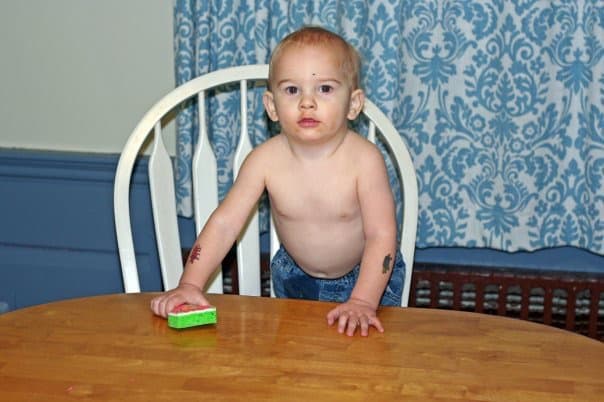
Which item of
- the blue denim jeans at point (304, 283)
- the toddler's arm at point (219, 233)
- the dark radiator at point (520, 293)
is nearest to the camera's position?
the toddler's arm at point (219, 233)

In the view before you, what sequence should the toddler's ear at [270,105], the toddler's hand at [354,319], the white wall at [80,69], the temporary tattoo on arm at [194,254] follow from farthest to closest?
1. the white wall at [80,69]
2. the toddler's ear at [270,105]
3. the temporary tattoo on arm at [194,254]
4. the toddler's hand at [354,319]

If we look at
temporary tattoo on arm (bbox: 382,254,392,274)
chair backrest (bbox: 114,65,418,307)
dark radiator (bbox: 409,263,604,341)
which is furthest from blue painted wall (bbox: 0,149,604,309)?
temporary tattoo on arm (bbox: 382,254,392,274)

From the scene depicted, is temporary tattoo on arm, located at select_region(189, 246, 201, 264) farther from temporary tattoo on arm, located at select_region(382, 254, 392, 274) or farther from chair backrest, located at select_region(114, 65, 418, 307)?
temporary tattoo on arm, located at select_region(382, 254, 392, 274)

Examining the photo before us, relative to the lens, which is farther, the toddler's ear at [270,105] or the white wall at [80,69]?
the white wall at [80,69]

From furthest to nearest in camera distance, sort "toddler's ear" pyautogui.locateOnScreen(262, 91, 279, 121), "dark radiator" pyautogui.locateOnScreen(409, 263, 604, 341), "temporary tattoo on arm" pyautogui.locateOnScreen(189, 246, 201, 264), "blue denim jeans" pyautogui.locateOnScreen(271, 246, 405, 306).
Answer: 1. "dark radiator" pyautogui.locateOnScreen(409, 263, 604, 341)
2. "blue denim jeans" pyautogui.locateOnScreen(271, 246, 405, 306)
3. "toddler's ear" pyautogui.locateOnScreen(262, 91, 279, 121)
4. "temporary tattoo on arm" pyautogui.locateOnScreen(189, 246, 201, 264)

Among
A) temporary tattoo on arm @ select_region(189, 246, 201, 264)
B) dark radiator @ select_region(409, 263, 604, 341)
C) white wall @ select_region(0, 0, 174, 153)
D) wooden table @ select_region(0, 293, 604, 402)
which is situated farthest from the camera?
white wall @ select_region(0, 0, 174, 153)

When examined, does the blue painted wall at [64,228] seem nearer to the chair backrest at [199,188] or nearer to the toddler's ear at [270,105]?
the chair backrest at [199,188]

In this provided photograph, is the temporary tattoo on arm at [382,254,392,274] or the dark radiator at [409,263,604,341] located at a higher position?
the temporary tattoo on arm at [382,254,392,274]

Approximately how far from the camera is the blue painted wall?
98.7 inches

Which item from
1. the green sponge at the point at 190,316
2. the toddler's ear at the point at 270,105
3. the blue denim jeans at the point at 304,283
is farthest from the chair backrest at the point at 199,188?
the green sponge at the point at 190,316

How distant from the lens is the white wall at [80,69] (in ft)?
8.07

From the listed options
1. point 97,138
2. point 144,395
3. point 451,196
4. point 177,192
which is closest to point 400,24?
point 451,196

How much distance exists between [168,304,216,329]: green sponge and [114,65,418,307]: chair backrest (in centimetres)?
48

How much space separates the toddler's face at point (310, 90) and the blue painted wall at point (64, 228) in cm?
85
